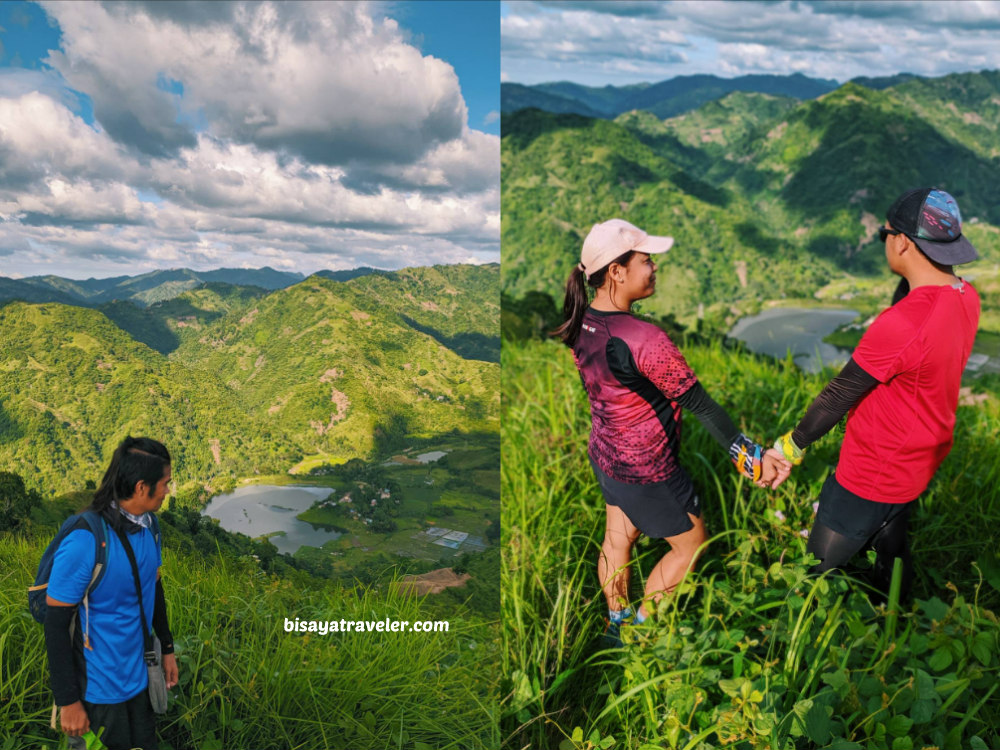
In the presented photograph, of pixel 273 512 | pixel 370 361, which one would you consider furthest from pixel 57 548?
pixel 370 361

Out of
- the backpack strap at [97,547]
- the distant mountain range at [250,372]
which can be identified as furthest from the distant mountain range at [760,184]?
the backpack strap at [97,547]

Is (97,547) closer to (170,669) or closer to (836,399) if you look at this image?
(170,669)

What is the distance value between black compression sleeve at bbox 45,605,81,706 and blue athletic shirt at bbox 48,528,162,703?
38 mm

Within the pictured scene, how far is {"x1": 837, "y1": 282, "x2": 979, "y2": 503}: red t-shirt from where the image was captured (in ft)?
6.14

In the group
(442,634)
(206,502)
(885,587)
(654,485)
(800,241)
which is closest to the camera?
(654,485)

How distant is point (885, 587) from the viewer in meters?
2.32

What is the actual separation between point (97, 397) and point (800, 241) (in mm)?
24296

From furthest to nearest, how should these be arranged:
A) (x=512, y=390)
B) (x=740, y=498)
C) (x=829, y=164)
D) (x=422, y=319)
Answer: (x=829, y=164)
(x=422, y=319)
(x=512, y=390)
(x=740, y=498)

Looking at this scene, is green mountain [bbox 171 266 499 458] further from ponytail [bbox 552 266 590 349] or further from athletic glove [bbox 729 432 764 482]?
athletic glove [bbox 729 432 764 482]

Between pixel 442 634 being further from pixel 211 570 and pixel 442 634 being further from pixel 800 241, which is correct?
pixel 800 241

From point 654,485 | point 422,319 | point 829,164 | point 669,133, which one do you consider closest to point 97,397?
point 654,485

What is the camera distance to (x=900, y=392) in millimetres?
1970

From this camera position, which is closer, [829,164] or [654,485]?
[654,485]

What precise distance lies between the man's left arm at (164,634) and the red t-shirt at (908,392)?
7.69ft
